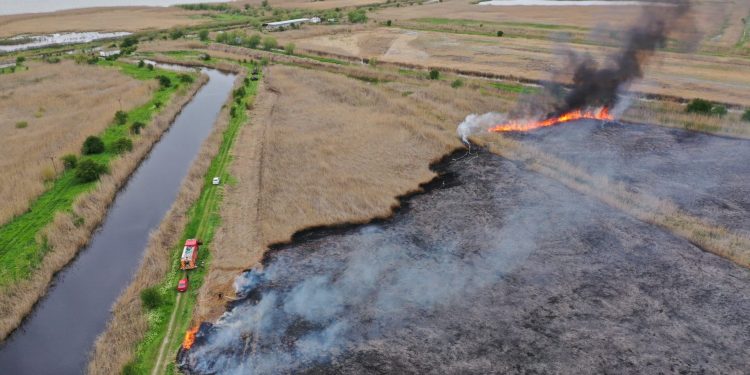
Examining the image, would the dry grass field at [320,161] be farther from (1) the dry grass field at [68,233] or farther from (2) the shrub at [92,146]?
(2) the shrub at [92,146]

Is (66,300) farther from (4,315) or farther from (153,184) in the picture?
(153,184)

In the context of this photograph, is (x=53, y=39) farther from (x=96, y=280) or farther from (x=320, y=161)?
(x=96, y=280)

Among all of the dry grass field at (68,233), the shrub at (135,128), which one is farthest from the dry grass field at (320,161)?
the shrub at (135,128)

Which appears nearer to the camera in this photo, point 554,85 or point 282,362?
point 282,362

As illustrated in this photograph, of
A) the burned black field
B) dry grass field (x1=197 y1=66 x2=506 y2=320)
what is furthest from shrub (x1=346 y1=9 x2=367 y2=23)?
the burned black field

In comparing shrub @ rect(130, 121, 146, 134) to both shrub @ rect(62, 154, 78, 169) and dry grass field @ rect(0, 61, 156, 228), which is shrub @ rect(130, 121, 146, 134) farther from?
shrub @ rect(62, 154, 78, 169)

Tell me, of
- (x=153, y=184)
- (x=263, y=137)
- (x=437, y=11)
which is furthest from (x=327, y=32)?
(x=153, y=184)

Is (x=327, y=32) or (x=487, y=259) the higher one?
(x=327, y=32)
